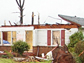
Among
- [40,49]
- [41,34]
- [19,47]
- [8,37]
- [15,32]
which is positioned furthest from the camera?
[8,37]

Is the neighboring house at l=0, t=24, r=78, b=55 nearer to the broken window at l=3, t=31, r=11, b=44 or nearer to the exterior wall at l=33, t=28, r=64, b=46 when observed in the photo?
the exterior wall at l=33, t=28, r=64, b=46

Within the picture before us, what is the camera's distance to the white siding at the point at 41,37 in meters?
18.8

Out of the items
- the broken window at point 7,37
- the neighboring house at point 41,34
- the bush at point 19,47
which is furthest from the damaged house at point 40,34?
the bush at point 19,47

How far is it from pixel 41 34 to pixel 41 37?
288 millimetres

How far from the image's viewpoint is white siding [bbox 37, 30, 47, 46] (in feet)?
61.7

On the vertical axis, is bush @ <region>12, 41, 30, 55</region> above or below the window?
below

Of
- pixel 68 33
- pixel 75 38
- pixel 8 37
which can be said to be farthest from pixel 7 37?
pixel 75 38

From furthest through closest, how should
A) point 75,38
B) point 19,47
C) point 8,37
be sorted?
point 8,37 < point 75,38 < point 19,47

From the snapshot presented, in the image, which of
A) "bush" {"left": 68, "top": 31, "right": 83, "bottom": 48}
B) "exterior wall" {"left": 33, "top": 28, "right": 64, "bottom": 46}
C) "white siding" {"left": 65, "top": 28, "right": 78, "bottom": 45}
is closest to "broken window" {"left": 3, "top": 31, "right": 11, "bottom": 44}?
"exterior wall" {"left": 33, "top": 28, "right": 64, "bottom": 46}

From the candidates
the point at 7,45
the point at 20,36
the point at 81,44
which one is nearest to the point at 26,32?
the point at 20,36

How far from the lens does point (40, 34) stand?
1895 centimetres

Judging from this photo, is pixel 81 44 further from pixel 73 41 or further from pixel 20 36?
pixel 20 36

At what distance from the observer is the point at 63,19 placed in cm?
1861

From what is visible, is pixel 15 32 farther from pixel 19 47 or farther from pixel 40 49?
pixel 19 47
